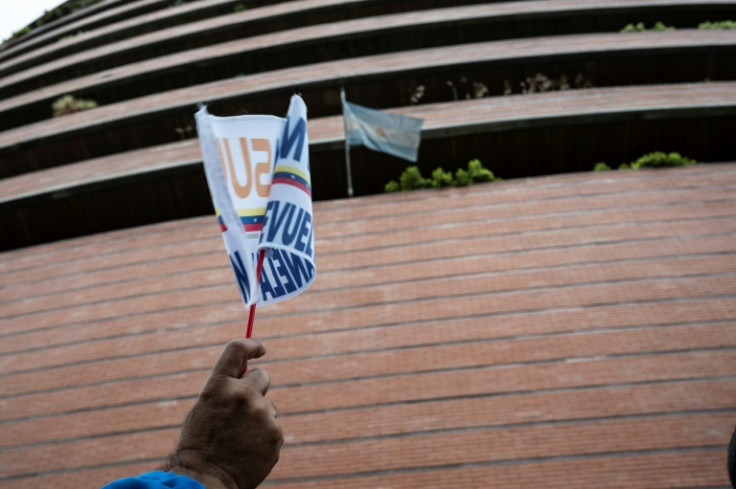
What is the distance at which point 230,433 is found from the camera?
1.89 meters

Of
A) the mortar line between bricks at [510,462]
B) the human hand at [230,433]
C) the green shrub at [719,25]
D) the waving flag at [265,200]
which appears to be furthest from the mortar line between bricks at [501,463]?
the green shrub at [719,25]

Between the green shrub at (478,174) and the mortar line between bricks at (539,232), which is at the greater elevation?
the green shrub at (478,174)

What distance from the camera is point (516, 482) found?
462cm

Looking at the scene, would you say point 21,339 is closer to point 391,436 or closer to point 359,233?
point 359,233

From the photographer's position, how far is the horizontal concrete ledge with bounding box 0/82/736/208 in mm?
9180

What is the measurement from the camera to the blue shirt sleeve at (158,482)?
1.61 metres

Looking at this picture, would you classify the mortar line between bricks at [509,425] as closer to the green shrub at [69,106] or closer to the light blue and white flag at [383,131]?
the light blue and white flag at [383,131]

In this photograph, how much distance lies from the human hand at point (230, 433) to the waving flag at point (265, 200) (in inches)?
27.5

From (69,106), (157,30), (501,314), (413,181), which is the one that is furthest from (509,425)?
(157,30)

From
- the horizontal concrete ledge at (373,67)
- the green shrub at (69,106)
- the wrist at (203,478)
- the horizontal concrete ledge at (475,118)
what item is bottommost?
the horizontal concrete ledge at (475,118)

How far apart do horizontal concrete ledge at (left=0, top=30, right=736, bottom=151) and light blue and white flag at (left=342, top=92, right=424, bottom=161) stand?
285cm

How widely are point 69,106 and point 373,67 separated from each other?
7385mm

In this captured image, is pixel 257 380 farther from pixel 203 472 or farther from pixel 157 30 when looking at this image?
pixel 157 30

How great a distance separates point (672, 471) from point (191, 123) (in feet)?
33.1
